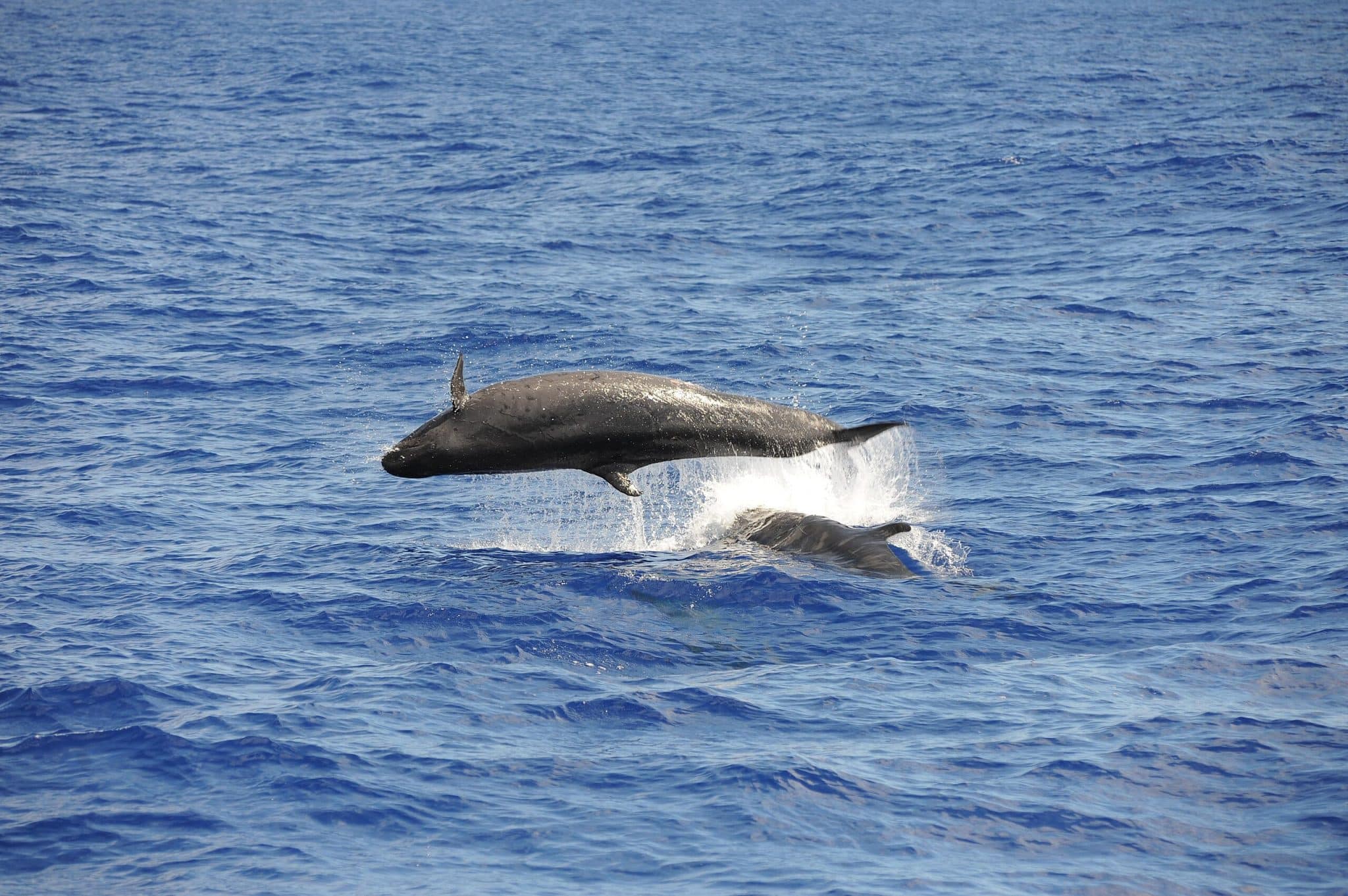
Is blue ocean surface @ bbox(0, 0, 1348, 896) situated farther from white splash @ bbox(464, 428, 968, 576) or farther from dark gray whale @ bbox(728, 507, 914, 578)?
dark gray whale @ bbox(728, 507, 914, 578)

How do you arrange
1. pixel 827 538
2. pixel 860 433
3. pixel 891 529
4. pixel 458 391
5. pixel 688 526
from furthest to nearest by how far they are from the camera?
pixel 688 526
pixel 827 538
pixel 891 529
pixel 860 433
pixel 458 391

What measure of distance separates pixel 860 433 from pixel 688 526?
5.94 m

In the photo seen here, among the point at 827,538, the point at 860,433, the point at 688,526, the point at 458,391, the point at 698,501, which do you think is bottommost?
the point at 688,526

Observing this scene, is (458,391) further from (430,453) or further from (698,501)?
(698,501)

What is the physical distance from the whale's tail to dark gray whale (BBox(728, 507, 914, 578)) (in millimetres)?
2479

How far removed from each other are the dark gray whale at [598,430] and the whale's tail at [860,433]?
2cm

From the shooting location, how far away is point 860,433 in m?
18.6

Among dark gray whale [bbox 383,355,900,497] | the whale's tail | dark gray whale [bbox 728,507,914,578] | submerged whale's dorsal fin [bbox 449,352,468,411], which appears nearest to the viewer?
submerged whale's dorsal fin [bbox 449,352,468,411]

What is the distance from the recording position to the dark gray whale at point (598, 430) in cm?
1827

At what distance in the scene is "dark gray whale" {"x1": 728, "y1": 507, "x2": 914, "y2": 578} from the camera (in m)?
21.0

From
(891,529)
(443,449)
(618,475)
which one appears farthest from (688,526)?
(443,449)

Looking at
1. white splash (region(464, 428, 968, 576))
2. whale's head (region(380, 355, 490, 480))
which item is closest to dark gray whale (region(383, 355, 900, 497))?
whale's head (region(380, 355, 490, 480))

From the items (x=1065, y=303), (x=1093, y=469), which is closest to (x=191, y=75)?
(x=1065, y=303)

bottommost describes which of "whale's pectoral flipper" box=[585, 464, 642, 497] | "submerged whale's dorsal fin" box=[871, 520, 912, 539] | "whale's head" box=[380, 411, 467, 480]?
"submerged whale's dorsal fin" box=[871, 520, 912, 539]
